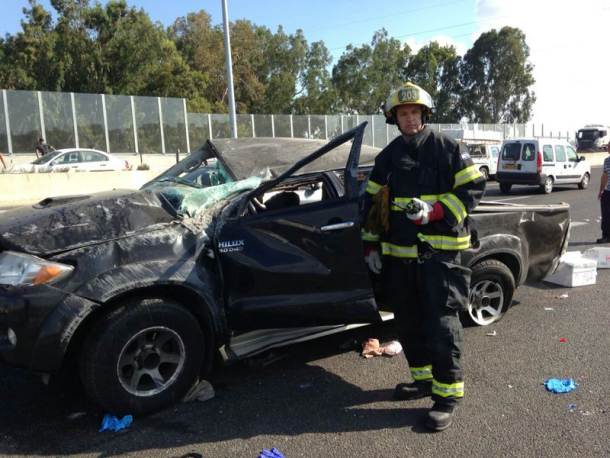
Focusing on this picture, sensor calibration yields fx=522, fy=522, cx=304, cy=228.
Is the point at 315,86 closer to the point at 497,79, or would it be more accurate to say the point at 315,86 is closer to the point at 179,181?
the point at 497,79

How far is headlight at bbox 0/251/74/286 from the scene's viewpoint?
279 centimetres

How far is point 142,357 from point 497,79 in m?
71.1

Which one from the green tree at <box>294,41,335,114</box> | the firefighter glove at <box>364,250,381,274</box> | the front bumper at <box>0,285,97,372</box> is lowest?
the front bumper at <box>0,285,97,372</box>

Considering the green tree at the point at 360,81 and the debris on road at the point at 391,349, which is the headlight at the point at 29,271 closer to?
the debris on road at the point at 391,349

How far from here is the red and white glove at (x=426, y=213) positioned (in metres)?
2.83

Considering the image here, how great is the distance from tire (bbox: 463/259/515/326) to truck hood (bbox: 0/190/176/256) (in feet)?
8.18

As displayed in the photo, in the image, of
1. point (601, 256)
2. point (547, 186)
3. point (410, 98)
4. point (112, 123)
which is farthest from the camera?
point (112, 123)

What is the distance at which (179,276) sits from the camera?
10.1 feet

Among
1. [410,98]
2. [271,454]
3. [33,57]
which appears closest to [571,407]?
[271,454]

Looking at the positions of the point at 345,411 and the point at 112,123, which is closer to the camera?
the point at 345,411

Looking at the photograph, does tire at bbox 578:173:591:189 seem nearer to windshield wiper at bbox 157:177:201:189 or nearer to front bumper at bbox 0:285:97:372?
windshield wiper at bbox 157:177:201:189

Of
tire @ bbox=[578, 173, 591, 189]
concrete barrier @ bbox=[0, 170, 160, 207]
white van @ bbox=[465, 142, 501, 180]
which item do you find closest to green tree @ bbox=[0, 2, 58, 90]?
concrete barrier @ bbox=[0, 170, 160, 207]

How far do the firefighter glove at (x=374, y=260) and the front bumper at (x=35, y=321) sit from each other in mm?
1683

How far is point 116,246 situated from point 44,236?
0.43 meters
